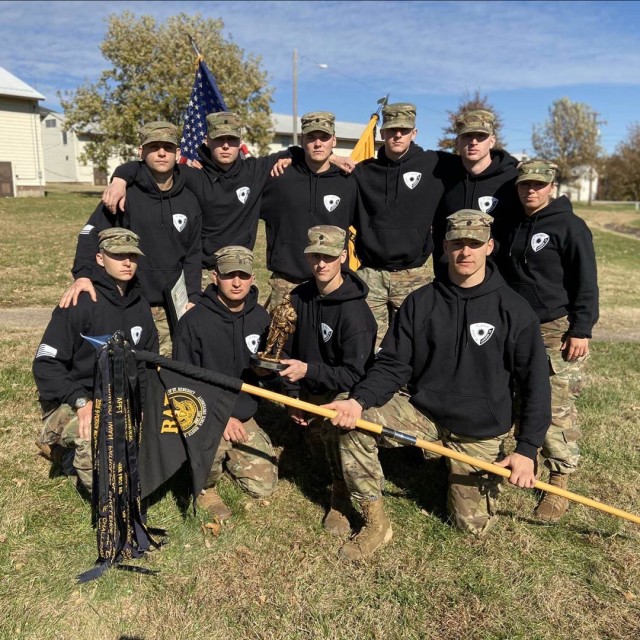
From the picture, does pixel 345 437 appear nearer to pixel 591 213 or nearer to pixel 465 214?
pixel 465 214

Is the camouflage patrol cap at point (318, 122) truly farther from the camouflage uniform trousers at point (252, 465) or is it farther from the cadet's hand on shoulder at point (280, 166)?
the camouflage uniform trousers at point (252, 465)

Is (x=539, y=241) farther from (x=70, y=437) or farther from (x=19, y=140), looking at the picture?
(x=19, y=140)

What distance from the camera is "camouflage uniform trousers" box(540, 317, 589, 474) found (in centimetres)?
468

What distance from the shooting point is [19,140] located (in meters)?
33.0

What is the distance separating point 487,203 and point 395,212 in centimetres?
85

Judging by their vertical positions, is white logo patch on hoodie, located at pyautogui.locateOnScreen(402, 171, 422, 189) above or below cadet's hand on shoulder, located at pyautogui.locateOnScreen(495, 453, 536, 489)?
above

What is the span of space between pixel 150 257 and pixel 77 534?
7.76ft

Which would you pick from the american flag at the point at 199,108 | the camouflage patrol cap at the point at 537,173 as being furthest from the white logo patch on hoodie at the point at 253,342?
the american flag at the point at 199,108

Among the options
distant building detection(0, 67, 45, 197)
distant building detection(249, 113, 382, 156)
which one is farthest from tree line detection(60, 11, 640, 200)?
distant building detection(249, 113, 382, 156)

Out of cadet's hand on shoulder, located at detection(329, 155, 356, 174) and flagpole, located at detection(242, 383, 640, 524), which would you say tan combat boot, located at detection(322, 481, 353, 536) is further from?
cadet's hand on shoulder, located at detection(329, 155, 356, 174)

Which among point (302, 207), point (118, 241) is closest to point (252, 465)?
point (118, 241)

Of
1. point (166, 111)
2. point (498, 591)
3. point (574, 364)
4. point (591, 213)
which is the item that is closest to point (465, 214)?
point (574, 364)

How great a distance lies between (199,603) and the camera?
3.67 metres

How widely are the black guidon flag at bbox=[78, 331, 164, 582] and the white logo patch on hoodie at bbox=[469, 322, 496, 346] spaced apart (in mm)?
2327
